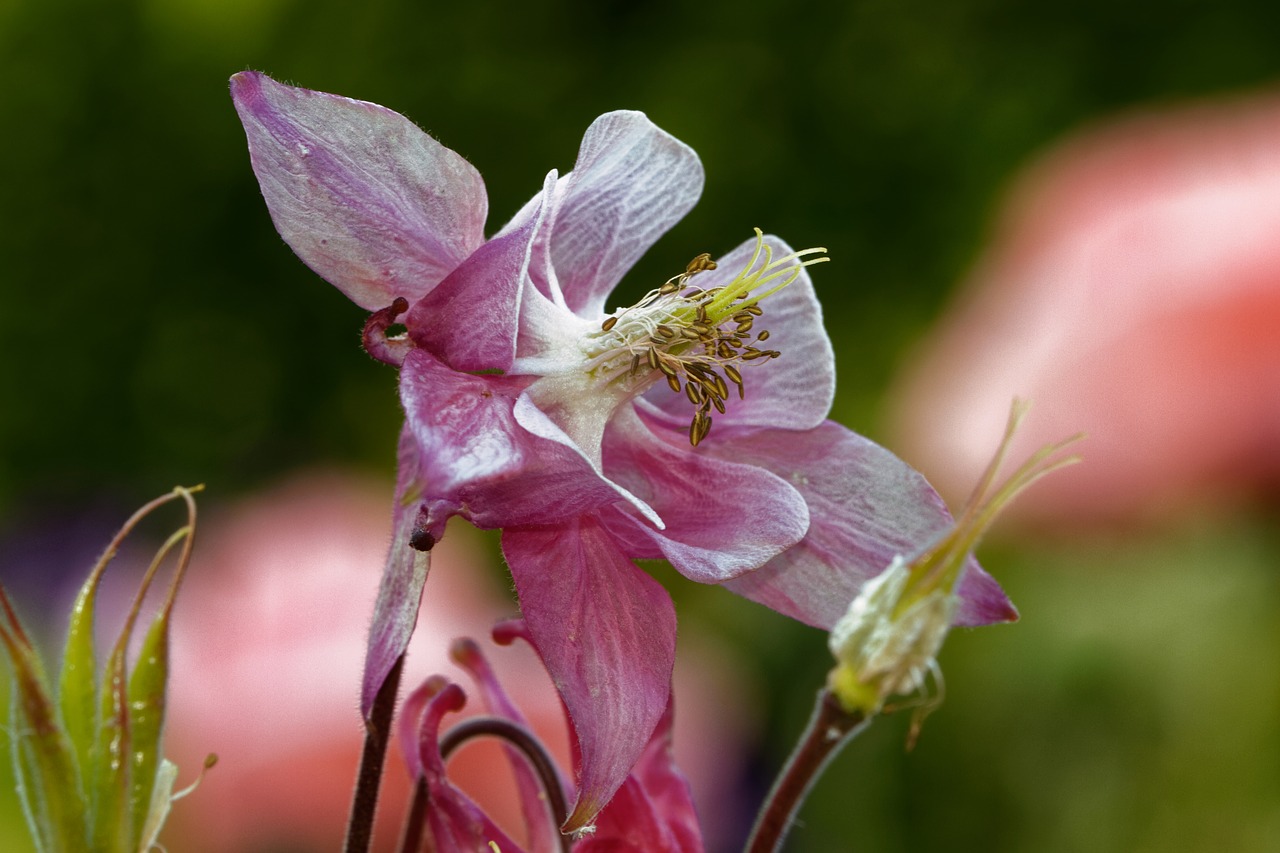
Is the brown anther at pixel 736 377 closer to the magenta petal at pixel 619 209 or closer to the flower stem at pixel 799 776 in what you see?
the magenta petal at pixel 619 209

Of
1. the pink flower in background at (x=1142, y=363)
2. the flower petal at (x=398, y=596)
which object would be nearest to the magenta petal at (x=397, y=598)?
the flower petal at (x=398, y=596)

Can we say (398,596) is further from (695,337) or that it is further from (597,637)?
(695,337)

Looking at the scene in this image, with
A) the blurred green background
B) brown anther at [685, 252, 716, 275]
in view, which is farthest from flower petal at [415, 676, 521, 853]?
the blurred green background

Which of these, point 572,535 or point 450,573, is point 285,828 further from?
point 572,535

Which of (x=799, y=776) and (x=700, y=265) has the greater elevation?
(x=700, y=265)

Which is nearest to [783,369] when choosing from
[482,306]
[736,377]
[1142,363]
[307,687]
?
[736,377]

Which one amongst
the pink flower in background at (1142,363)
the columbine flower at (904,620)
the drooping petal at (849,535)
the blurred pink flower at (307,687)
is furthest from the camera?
the pink flower in background at (1142,363)

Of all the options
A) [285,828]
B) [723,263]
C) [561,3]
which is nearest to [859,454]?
[723,263]
